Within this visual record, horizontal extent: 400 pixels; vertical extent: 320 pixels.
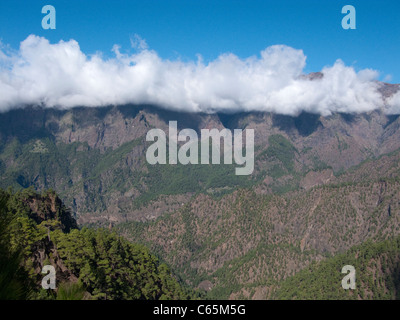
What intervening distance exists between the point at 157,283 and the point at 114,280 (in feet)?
96.6

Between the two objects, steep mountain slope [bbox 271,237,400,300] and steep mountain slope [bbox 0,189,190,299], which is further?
steep mountain slope [bbox 271,237,400,300]

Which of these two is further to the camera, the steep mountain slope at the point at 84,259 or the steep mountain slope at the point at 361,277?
the steep mountain slope at the point at 361,277

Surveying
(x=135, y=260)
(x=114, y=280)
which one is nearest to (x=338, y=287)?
(x=135, y=260)

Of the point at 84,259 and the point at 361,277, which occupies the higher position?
the point at 84,259

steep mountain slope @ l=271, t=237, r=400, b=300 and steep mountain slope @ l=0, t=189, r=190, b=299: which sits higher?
steep mountain slope @ l=0, t=189, r=190, b=299

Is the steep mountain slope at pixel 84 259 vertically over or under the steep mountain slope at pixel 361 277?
over

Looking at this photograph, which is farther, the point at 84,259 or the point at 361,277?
the point at 361,277
